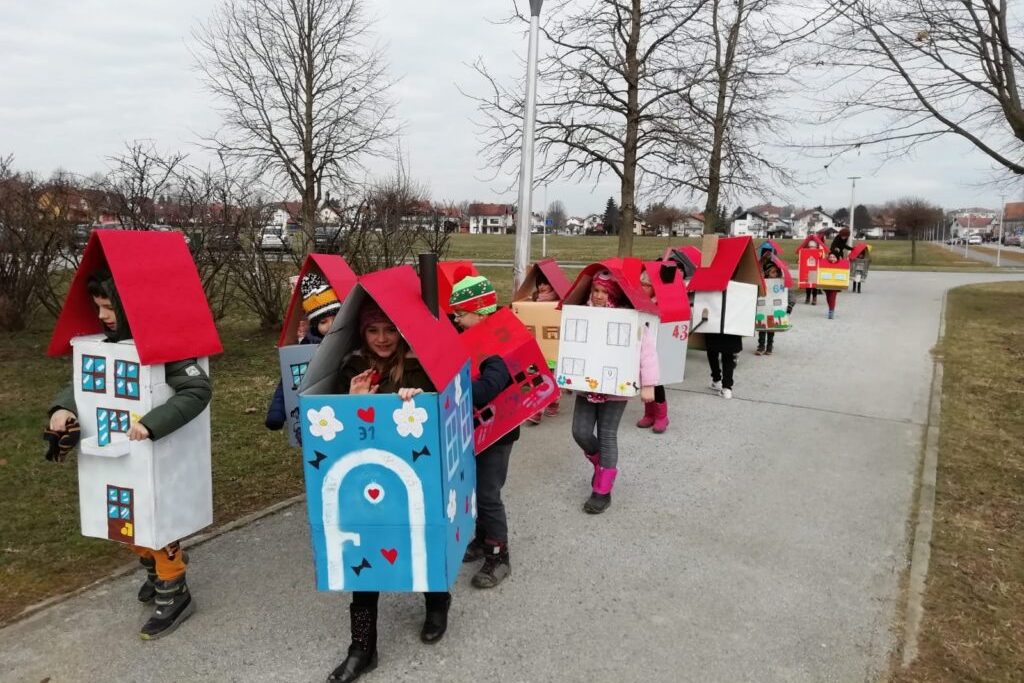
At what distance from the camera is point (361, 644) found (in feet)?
9.93

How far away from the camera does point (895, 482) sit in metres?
5.37

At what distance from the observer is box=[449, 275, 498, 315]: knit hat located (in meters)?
3.65

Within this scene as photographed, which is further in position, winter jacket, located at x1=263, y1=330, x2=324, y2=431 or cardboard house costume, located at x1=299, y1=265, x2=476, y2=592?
winter jacket, located at x1=263, y1=330, x2=324, y2=431

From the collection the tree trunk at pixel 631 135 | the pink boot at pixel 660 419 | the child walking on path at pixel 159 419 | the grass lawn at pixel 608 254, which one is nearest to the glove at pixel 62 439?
the child walking on path at pixel 159 419

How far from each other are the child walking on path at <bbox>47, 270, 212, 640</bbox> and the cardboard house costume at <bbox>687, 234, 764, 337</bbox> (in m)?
5.69

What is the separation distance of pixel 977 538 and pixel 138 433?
185 inches

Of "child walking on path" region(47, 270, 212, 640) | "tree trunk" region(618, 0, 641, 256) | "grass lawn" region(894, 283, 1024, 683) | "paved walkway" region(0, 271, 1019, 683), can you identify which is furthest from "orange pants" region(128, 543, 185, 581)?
"tree trunk" region(618, 0, 641, 256)

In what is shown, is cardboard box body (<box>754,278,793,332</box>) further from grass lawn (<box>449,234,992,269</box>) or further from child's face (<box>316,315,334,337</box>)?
grass lawn (<box>449,234,992,269</box>)

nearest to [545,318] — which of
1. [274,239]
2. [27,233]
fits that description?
[274,239]

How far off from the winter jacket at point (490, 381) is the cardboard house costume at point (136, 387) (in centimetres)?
126

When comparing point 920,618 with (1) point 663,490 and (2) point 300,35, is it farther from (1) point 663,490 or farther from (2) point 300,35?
(2) point 300,35

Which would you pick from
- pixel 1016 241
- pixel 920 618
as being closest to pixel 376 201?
pixel 920 618

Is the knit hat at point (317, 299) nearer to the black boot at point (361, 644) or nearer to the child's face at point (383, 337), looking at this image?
the child's face at point (383, 337)

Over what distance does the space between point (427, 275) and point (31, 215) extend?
9581mm
